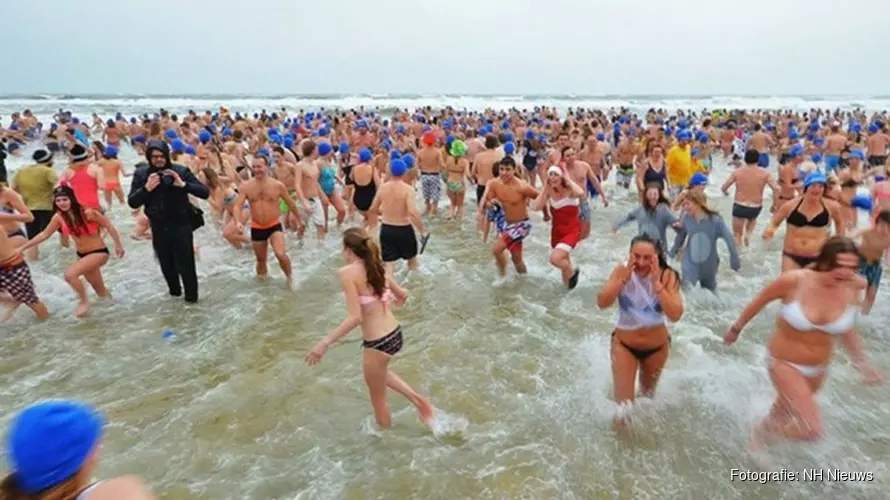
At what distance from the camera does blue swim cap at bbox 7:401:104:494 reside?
157 cm

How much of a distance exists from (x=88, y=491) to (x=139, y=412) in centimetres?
305

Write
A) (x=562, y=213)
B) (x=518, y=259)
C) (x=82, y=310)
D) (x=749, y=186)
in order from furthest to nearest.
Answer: (x=749, y=186) → (x=518, y=259) → (x=562, y=213) → (x=82, y=310)

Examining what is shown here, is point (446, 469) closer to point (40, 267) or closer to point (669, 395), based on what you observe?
point (669, 395)

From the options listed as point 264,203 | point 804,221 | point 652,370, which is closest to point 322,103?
point 264,203

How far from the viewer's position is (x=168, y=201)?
19.3 ft

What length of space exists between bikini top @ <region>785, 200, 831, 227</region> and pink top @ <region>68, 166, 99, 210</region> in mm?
8178

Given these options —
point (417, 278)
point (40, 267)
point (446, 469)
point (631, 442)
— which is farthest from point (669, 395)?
point (40, 267)

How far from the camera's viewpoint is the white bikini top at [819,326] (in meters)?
3.29

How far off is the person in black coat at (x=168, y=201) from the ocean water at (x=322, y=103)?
123ft

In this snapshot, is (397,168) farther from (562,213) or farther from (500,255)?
(562,213)

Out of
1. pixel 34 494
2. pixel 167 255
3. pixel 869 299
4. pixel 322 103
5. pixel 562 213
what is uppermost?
pixel 322 103

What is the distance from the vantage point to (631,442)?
3844 millimetres

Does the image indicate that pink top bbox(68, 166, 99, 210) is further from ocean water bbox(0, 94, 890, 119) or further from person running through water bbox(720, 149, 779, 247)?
ocean water bbox(0, 94, 890, 119)

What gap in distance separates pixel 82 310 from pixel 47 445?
17.7 ft
